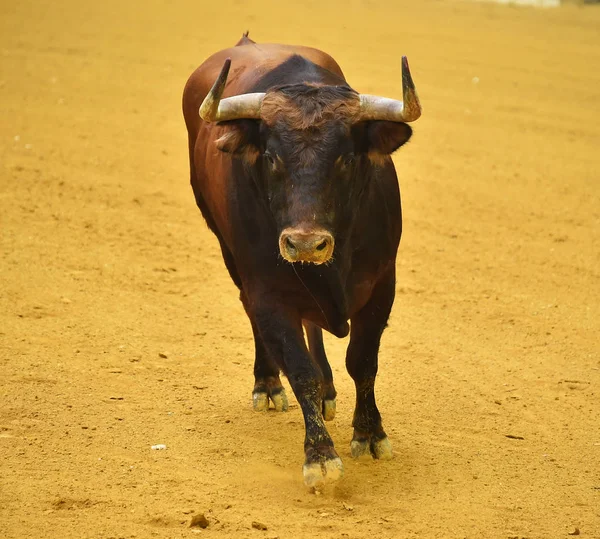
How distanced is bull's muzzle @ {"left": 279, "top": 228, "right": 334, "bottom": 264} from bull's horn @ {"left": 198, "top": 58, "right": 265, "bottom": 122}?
2.90ft

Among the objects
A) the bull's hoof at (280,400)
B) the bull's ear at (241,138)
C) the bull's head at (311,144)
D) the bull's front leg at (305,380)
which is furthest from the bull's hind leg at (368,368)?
the bull's ear at (241,138)

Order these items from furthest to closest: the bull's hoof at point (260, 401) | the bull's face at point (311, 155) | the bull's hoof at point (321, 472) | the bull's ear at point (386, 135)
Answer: the bull's hoof at point (260, 401), the bull's ear at point (386, 135), the bull's hoof at point (321, 472), the bull's face at point (311, 155)

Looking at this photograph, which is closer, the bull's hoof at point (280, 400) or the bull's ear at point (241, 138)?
the bull's ear at point (241, 138)

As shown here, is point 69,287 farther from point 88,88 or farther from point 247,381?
point 88,88

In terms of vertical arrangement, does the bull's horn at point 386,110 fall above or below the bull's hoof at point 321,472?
above

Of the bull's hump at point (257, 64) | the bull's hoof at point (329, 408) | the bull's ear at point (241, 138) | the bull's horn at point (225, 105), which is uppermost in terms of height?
the bull's hump at point (257, 64)

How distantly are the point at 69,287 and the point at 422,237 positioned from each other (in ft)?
12.8

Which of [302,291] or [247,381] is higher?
[302,291]

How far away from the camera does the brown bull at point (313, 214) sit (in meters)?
5.50

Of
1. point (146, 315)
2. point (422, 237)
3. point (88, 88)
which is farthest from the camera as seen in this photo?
point (88, 88)

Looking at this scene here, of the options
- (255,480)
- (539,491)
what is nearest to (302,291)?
(255,480)

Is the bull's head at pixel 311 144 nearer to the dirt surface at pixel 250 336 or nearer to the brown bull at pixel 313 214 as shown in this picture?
the brown bull at pixel 313 214

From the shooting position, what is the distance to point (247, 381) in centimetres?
767

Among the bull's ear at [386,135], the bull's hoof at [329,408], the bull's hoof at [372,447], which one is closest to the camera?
the bull's ear at [386,135]
